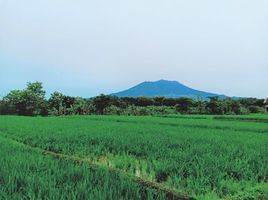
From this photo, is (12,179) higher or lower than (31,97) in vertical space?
lower

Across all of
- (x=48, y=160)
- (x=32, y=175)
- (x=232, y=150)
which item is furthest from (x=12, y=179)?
(x=232, y=150)

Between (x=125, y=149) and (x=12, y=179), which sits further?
(x=125, y=149)

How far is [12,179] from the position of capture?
14.0 ft

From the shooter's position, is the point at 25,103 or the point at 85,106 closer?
the point at 25,103

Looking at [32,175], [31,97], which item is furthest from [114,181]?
[31,97]

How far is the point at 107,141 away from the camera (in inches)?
376

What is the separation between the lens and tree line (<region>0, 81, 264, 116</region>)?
34969 mm

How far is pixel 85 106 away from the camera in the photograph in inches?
1487

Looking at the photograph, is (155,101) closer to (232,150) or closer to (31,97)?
(31,97)

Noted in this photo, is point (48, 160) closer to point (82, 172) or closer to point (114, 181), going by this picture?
point (82, 172)

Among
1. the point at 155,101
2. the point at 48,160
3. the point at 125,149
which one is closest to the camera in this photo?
the point at 48,160

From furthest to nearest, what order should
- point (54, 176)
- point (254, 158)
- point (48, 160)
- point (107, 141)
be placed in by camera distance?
point (107, 141), point (254, 158), point (48, 160), point (54, 176)

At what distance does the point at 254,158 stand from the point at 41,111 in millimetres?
30696

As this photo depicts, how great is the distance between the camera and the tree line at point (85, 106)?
115ft
